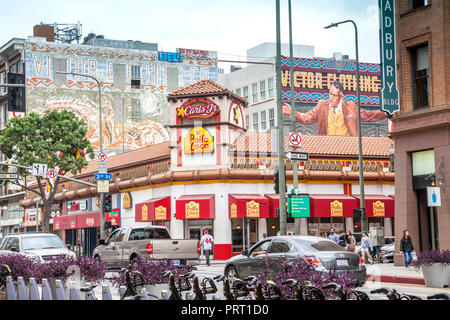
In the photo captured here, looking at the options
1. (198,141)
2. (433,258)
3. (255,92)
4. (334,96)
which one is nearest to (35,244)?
(433,258)

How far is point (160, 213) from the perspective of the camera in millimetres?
44062

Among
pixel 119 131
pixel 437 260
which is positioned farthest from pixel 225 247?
pixel 119 131

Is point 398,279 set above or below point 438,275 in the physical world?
below

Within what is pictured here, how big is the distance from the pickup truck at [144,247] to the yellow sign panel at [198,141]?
53.3 ft

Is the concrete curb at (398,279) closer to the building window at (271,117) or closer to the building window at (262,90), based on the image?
the building window at (271,117)

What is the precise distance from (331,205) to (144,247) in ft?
69.8

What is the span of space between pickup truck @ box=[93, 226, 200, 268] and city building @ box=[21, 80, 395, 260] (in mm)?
14777

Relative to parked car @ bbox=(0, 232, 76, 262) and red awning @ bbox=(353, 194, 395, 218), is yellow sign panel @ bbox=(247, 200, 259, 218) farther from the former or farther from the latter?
parked car @ bbox=(0, 232, 76, 262)

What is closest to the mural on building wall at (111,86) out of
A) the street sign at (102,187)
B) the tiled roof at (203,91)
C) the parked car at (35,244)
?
the tiled roof at (203,91)

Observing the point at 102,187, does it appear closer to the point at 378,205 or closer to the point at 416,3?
the point at 416,3

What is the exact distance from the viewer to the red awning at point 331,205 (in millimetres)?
44250

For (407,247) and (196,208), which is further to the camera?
(196,208)

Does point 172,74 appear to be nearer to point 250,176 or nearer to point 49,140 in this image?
point 49,140

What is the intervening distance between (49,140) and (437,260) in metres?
36.8
